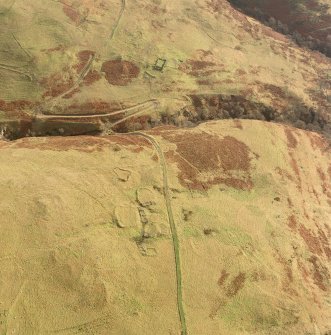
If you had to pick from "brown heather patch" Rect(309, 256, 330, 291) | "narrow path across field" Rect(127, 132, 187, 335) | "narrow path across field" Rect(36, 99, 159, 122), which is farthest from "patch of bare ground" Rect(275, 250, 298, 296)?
"narrow path across field" Rect(36, 99, 159, 122)

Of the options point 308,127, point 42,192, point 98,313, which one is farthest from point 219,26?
point 98,313

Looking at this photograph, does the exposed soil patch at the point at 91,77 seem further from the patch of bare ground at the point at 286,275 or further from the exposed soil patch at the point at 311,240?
the patch of bare ground at the point at 286,275

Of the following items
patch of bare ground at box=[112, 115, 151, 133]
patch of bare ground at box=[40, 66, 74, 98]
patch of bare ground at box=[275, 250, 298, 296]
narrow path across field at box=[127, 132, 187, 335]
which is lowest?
patch of bare ground at box=[40, 66, 74, 98]

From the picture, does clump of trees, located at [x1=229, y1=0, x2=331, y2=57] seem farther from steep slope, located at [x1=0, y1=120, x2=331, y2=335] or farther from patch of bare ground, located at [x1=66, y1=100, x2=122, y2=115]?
patch of bare ground, located at [x1=66, y1=100, x2=122, y2=115]

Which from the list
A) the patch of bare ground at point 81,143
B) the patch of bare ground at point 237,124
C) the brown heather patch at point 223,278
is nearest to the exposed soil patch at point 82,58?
the patch of bare ground at point 81,143

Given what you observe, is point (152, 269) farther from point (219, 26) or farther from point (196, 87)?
point (219, 26)

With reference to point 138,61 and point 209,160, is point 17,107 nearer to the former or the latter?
point 138,61
